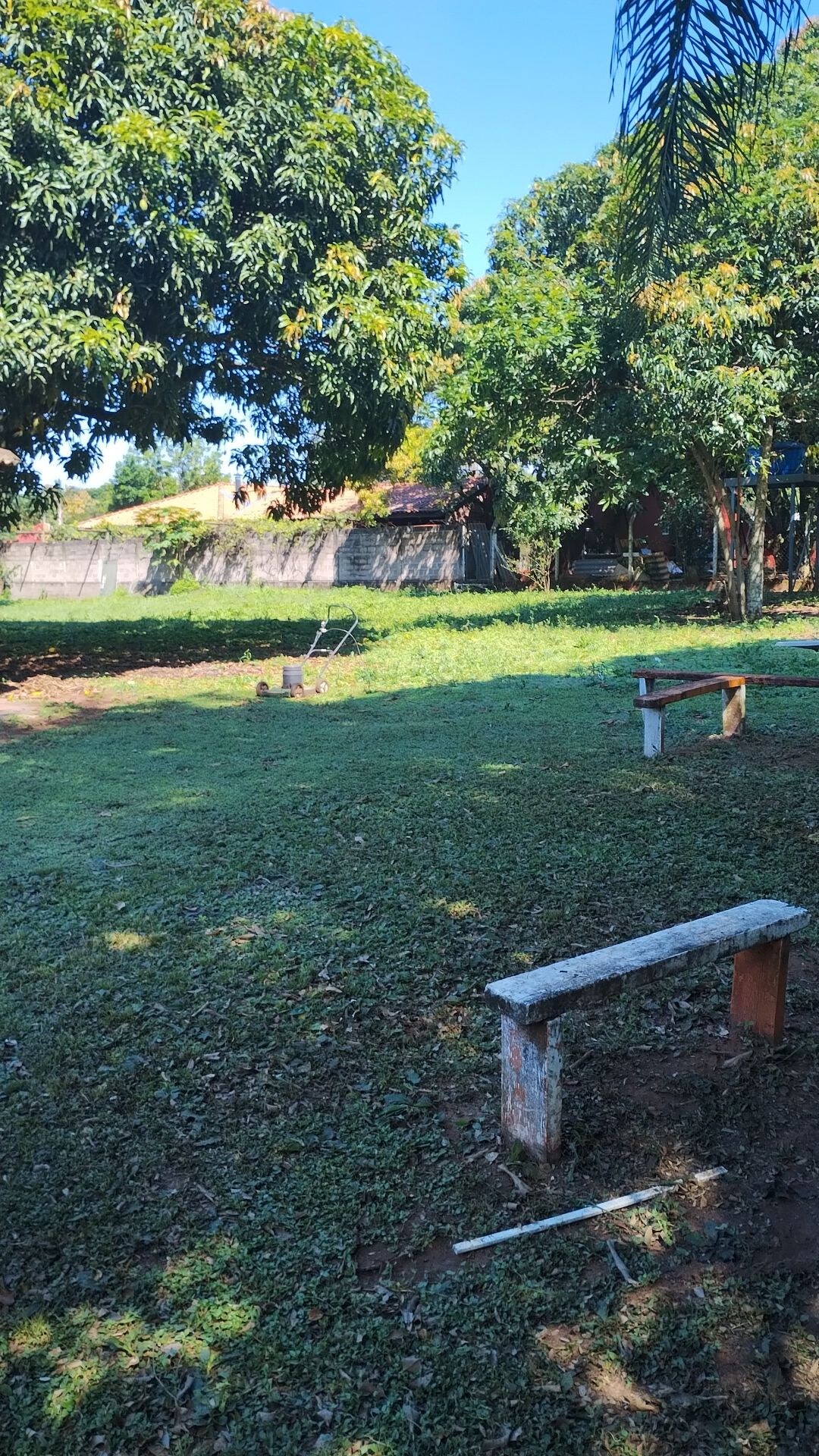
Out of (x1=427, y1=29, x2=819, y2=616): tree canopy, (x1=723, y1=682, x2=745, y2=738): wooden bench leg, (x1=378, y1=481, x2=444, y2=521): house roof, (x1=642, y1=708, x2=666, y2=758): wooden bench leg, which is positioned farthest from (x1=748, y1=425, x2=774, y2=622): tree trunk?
(x1=378, y1=481, x2=444, y2=521): house roof

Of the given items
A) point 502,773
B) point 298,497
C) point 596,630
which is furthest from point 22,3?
point 596,630

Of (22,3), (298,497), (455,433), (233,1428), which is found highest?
(22,3)

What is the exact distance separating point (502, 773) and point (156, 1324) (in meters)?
4.45

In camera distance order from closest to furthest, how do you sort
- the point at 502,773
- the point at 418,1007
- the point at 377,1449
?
the point at 377,1449
the point at 418,1007
the point at 502,773

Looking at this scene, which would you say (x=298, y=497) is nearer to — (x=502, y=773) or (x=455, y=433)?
(x=455, y=433)

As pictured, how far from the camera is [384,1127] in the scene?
2.77m

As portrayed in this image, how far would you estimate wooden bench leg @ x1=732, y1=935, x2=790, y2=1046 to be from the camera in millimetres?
3016

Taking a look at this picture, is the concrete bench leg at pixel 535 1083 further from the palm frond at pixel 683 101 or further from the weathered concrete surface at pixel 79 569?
the weathered concrete surface at pixel 79 569

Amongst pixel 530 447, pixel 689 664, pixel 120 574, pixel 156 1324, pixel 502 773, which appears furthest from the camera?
pixel 120 574

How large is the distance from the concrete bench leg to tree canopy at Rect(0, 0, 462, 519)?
8542mm

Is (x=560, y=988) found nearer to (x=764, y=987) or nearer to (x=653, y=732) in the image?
(x=764, y=987)

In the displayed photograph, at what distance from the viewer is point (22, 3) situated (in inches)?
369

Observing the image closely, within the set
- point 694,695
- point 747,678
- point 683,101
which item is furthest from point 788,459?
point 683,101

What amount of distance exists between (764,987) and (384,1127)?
116 centimetres
